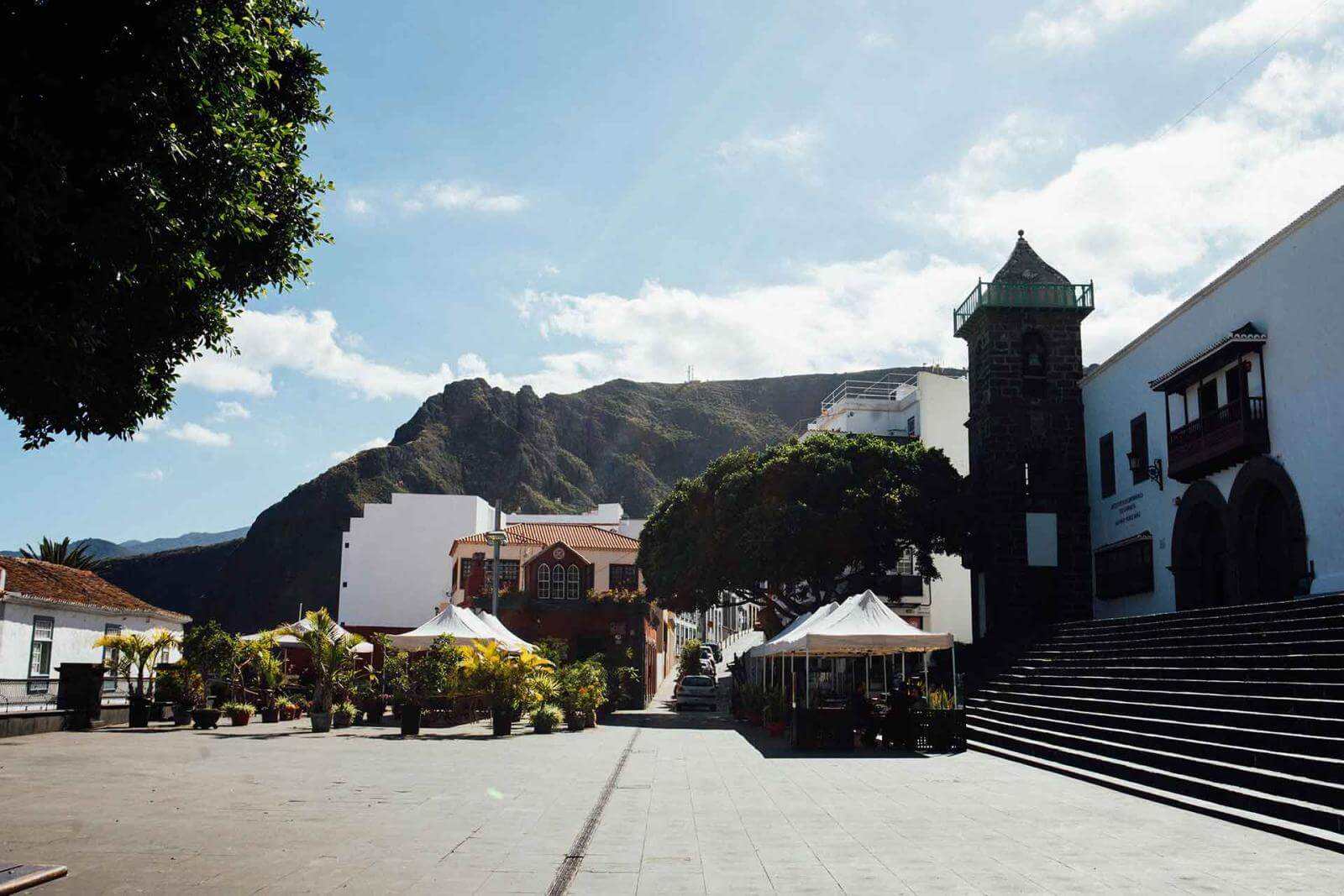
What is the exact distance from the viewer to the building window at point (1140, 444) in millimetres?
30422

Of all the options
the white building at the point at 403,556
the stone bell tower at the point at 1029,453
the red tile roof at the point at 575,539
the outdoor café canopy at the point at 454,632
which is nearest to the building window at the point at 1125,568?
the stone bell tower at the point at 1029,453

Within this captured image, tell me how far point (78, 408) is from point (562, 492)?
14434 centimetres

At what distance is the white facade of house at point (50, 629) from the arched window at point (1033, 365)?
1113 inches

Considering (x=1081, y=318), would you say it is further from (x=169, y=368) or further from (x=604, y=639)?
(x=169, y=368)

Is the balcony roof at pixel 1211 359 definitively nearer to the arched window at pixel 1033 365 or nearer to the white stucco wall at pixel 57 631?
the arched window at pixel 1033 365

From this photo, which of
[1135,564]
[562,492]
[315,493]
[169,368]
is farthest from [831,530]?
[562,492]

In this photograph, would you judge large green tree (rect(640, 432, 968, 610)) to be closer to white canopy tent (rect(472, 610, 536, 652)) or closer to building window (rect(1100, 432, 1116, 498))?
building window (rect(1100, 432, 1116, 498))

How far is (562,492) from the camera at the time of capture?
15300cm

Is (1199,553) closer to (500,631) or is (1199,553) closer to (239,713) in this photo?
(500,631)

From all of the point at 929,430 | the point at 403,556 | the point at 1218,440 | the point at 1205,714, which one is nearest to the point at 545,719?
the point at 1205,714

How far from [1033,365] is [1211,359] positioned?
380 inches

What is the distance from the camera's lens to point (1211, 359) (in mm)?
25594

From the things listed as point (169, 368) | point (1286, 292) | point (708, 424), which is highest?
point (708, 424)

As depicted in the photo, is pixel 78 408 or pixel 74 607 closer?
pixel 78 408
